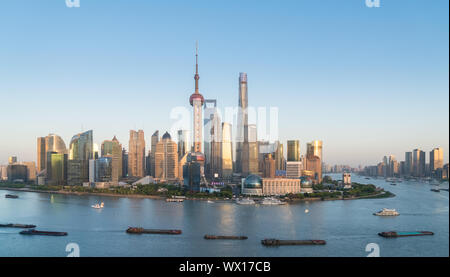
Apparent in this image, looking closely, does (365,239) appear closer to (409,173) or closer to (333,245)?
(333,245)

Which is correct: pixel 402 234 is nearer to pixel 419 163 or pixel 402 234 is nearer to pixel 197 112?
pixel 197 112

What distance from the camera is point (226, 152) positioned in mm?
36812

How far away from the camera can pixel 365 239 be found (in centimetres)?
938

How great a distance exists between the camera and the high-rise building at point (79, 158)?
29125 mm

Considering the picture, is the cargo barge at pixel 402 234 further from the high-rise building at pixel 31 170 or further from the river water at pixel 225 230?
the high-rise building at pixel 31 170

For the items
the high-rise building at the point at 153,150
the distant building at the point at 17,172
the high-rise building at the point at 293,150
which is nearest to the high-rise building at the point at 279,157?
the high-rise building at the point at 293,150

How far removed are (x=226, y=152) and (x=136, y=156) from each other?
9.43 m

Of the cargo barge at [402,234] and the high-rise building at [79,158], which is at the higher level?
the high-rise building at [79,158]

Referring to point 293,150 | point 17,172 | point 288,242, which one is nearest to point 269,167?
point 293,150

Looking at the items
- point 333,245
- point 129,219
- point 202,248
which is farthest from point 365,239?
point 129,219

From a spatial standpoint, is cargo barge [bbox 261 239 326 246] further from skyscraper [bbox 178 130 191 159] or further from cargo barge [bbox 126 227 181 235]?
skyscraper [bbox 178 130 191 159]

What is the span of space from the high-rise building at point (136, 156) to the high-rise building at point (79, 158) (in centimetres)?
742
